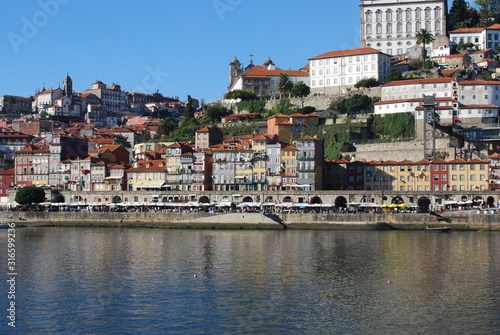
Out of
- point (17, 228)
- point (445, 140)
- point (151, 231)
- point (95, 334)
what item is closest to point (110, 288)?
point (95, 334)

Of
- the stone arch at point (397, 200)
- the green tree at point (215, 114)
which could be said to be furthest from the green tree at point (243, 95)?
the stone arch at point (397, 200)

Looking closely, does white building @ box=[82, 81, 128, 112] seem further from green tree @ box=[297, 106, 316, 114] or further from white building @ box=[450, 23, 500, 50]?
white building @ box=[450, 23, 500, 50]

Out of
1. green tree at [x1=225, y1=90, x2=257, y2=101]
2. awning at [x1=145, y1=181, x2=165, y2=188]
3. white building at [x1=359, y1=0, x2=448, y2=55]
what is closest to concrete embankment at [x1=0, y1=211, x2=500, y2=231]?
awning at [x1=145, y1=181, x2=165, y2=188]

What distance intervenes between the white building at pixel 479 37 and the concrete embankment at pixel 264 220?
50.2 meters

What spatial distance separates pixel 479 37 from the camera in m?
102

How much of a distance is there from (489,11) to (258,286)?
89318 mm

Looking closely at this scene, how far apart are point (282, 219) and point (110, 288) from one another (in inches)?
1148

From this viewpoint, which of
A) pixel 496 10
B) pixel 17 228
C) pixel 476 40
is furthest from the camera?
pixel 496 10

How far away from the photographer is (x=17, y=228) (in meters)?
64.2

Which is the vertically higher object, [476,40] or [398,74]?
[476,40]

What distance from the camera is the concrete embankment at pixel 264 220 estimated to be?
2251 inches

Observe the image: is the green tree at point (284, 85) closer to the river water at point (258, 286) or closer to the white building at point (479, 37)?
the white building at point (479, 37)

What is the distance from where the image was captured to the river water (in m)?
26.7

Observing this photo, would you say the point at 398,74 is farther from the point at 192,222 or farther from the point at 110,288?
the point at 110,288
